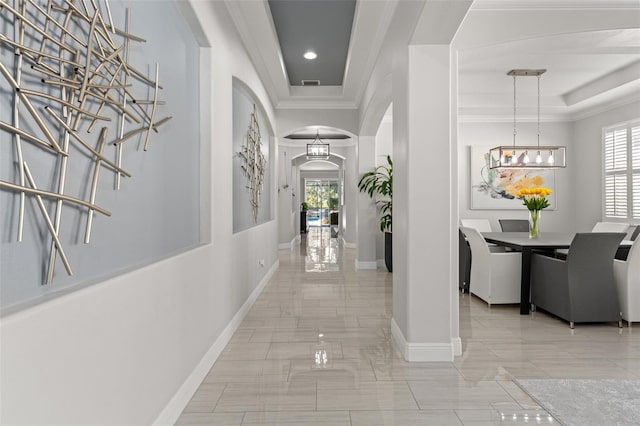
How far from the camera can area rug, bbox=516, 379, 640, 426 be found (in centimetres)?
222

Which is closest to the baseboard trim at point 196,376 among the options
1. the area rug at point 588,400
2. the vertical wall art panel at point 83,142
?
the vertical wall art panel at point 83,142

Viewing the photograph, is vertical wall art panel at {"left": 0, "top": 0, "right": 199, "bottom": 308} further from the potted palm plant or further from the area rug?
the potted palm plant

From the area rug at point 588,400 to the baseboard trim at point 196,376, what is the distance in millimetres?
2075

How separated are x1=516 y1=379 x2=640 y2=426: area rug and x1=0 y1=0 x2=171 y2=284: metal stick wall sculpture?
2.58 meters

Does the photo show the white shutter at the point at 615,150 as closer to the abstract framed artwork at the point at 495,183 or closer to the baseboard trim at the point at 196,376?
the abstract framed artwork at the point at 495,183

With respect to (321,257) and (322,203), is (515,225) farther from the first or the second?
(322,203)

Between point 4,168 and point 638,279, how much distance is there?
482cm

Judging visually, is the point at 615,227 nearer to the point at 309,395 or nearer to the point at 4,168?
the point at 309,395

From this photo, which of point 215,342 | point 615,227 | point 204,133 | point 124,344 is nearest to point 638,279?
point 615,227

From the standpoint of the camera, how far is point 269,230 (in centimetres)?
647

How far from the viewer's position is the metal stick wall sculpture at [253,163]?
15.8 ft

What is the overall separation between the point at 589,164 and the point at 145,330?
26.7 ft

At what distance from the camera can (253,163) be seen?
5.27 metres

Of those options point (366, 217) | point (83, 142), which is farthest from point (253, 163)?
→ point (83, 142)
